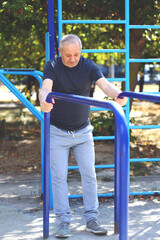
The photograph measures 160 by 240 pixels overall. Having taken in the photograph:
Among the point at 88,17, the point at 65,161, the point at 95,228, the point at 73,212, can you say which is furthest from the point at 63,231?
the point at 88,17

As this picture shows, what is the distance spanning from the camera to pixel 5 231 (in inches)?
150

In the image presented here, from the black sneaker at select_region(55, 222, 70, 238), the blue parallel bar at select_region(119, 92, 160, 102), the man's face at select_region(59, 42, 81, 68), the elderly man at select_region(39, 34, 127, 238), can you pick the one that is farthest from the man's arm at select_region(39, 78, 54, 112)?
the black sneaker at select_region(55, 222, 70, 238)

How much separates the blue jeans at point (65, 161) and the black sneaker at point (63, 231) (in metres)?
0.04

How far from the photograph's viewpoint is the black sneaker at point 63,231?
360cm

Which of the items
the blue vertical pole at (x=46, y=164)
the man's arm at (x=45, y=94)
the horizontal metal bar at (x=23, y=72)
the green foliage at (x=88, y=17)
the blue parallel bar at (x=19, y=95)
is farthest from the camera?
the green foliage at (x=88, y=17)

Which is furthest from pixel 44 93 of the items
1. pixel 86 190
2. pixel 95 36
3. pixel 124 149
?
pixel 95 36

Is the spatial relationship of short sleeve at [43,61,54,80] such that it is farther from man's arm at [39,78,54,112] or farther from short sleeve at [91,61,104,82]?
short sleeve at [91,61,104,82]

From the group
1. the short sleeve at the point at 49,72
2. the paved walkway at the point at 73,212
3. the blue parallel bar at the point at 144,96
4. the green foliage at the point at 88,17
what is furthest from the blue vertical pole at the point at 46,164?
the green foliage at the point at 88,17

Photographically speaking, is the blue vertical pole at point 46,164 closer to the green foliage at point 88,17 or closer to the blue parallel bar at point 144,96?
the blue parallel bar at point 144,96

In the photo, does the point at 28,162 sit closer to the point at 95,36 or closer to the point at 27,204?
the point at 27,204

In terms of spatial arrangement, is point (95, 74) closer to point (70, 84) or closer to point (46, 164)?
point (70, 84)

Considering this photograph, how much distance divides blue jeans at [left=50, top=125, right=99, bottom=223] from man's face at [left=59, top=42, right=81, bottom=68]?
0.54 metres

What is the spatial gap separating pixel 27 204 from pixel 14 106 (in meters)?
11.5

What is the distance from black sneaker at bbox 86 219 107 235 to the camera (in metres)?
3.65
